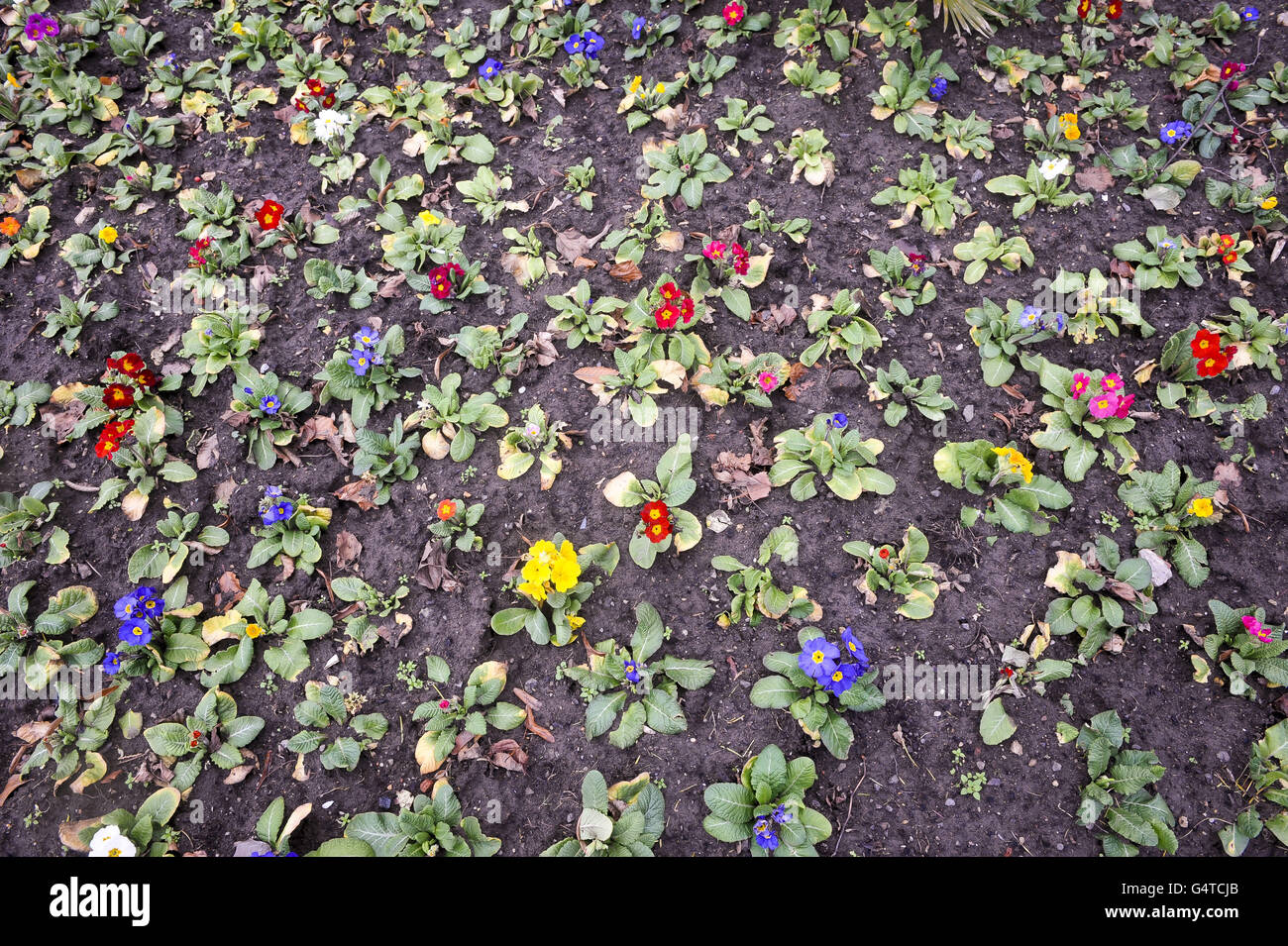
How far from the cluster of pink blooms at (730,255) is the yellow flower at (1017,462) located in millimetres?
1615

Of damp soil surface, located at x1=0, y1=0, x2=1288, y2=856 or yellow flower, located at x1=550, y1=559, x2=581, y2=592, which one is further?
yellow flower, located at x1=550, y1=559, x2=581, y2=592

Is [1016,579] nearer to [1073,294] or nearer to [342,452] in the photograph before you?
[1073,294]

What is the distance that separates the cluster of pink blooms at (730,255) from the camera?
388 centimetres

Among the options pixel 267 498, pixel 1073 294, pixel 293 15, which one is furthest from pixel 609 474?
pixel 293 15

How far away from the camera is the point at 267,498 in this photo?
3486 mm

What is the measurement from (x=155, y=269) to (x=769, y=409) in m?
3.79

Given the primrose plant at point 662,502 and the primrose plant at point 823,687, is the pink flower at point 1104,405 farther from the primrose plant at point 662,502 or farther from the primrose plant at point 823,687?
the primrose plant at point 662,502

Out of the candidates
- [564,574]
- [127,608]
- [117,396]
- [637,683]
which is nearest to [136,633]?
[127,608]

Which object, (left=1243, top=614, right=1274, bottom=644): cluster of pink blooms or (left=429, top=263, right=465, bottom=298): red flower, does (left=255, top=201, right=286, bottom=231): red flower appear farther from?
(left=1243, top=614, right=1274, bottom=644): cluster of pink blooms

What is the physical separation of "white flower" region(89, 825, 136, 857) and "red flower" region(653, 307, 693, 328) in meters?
3.24

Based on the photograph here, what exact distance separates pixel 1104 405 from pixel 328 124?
15.4ft

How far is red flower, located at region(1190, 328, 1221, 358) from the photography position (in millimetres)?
3518

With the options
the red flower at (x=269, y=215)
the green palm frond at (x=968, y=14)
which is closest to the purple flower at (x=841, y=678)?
the red flower at (x=269, y=215)

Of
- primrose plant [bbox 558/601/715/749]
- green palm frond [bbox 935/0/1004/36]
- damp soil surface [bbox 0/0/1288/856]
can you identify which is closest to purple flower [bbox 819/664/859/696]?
damp soil surface [bbox 0/0/1288/856]
